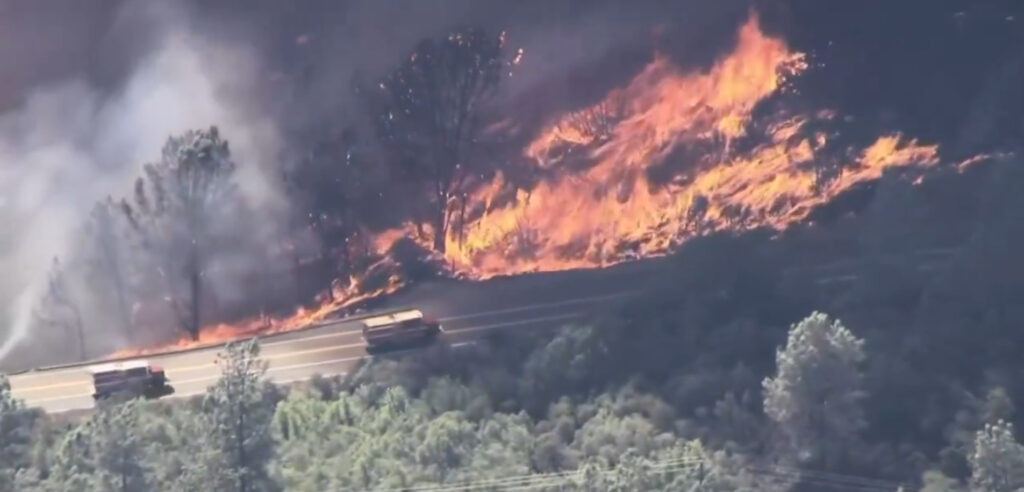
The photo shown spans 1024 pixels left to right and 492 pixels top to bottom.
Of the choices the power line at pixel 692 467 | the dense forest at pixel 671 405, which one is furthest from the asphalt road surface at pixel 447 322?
the power line at pixel 692 467

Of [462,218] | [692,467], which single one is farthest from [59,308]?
[692,467]

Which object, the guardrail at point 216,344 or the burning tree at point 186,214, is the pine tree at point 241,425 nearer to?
the guardrail at point 216,344

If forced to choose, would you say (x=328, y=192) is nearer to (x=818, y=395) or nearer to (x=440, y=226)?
(x=440, y=226)

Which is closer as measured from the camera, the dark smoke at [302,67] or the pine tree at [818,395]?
the pine tree at [818,395]

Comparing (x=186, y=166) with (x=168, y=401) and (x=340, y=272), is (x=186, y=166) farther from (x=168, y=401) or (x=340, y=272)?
(x=168, y=401)

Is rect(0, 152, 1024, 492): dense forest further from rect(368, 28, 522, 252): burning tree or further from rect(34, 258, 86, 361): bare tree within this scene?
rect(368, 28, 522, 252): burning tree

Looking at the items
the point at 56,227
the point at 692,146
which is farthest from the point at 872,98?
the point at 56,227
